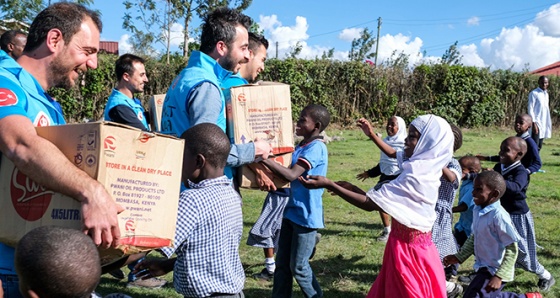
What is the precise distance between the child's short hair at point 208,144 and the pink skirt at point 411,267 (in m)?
1.68

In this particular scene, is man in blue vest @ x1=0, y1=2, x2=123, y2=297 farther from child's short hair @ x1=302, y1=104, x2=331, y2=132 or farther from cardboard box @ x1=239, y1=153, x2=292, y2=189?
child's short hair @ x1=302, y1=104, x2=331, y2=132

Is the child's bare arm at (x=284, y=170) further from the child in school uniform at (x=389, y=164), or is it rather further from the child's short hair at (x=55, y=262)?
the child in school uniform at (x=389, y=164)

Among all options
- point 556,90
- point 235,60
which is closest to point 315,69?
point 556,90

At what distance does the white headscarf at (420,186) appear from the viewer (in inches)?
148

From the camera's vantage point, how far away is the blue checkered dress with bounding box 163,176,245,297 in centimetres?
255

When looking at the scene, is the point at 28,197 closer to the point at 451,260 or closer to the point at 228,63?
the point at 228,63

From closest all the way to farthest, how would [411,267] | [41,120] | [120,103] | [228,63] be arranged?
[41,120] → [228,63] → [411,267] → [120,103]

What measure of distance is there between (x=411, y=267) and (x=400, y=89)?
18.6 m

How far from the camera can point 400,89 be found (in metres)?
21.6

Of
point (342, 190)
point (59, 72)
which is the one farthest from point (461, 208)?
point (59, 72)

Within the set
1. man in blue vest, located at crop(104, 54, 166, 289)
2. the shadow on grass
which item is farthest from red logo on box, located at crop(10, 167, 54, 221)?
the shadow on grass

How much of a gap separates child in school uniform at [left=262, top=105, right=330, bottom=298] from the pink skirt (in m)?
0.70

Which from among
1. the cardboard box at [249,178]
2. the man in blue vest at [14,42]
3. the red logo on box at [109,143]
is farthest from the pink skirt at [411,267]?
the man in blue vest at [14,42]

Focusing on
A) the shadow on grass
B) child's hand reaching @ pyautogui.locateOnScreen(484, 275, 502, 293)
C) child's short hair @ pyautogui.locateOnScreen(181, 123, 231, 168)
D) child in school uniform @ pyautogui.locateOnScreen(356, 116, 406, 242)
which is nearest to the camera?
child's short hair @ pyautogui.locateOnScreen(181, 123, 231, 168)
